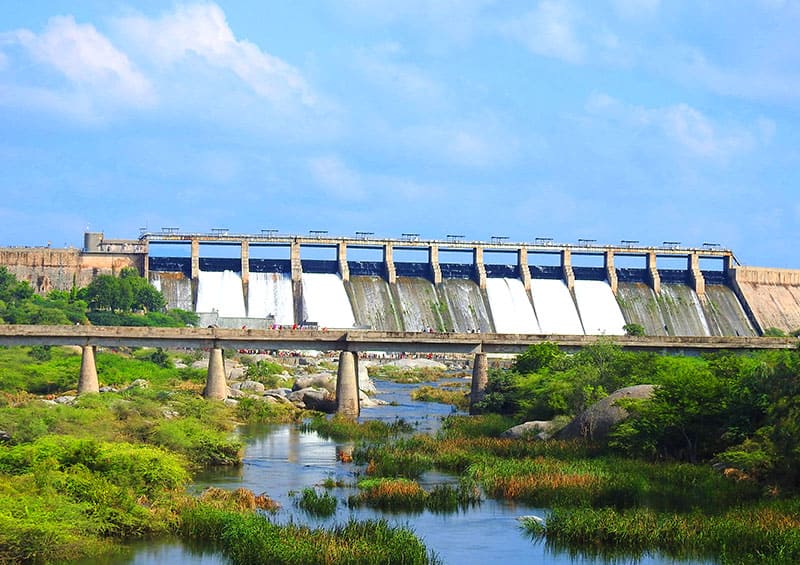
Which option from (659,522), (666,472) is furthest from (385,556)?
(666,472)

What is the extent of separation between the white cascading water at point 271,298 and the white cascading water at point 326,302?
2.33 metres

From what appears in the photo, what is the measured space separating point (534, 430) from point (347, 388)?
24.2 metres

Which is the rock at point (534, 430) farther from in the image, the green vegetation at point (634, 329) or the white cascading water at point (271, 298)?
the white cascading water at point (271, 298)

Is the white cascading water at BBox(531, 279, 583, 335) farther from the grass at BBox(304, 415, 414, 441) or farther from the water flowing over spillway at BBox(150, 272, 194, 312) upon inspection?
the grass at BBox(304, 415, 414, 441)

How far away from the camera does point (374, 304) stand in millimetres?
160250

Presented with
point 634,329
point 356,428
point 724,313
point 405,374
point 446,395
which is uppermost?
point 724,313

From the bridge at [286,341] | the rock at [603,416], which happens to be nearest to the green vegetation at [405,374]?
the bridge at [286,341]

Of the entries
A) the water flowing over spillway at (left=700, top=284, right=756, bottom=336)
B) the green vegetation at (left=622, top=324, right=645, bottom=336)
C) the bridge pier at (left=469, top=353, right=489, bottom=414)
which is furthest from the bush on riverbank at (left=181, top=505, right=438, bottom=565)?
the water flowing over spillway at (left=700, top=284, right=756, bottom=336)

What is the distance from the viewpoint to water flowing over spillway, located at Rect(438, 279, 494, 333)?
16188cm

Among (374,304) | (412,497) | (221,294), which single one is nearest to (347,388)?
(412,497)

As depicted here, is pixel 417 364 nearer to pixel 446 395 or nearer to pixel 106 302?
pixel 106 302

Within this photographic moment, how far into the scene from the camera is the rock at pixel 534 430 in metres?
69.4

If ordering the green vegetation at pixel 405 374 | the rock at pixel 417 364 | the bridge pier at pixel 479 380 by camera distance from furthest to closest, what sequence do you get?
the rock at pixel 417 364 < the green vegetation at pixel 405 374 < the bridge pier at pixel 479 380

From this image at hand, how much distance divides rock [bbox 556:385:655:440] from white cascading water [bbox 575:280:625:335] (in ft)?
329
